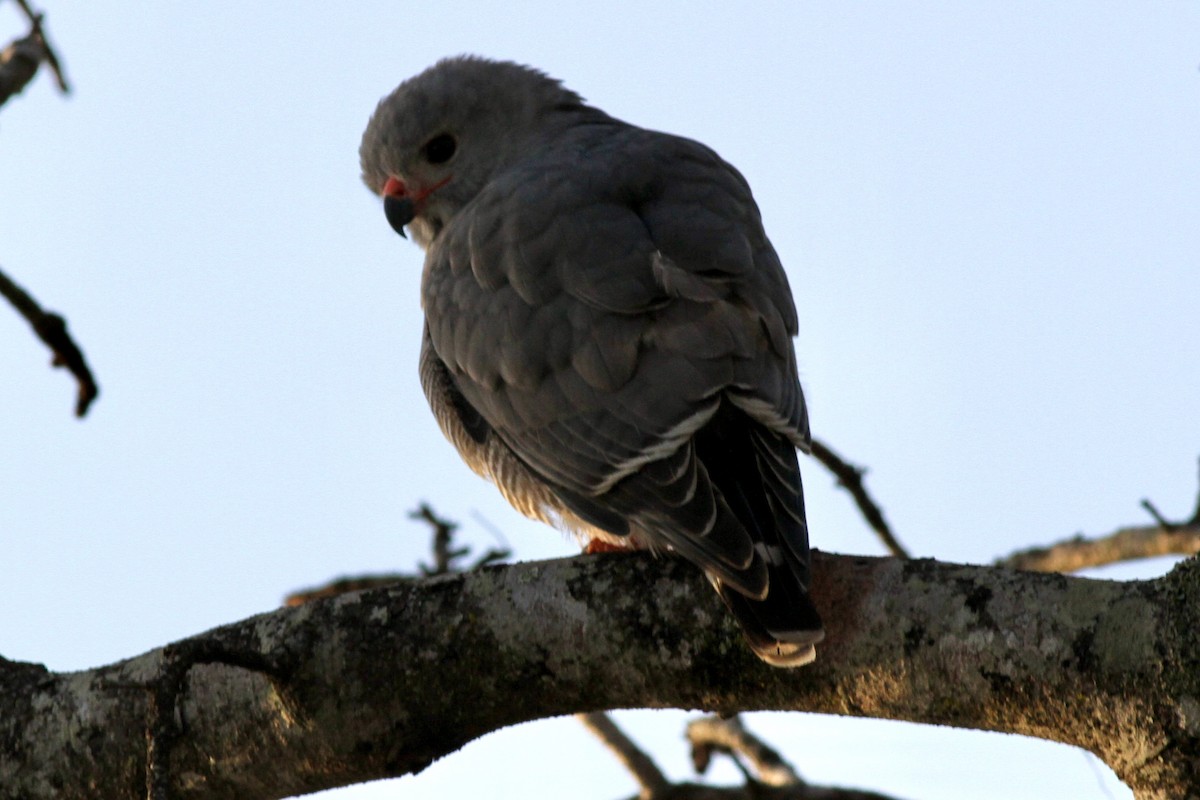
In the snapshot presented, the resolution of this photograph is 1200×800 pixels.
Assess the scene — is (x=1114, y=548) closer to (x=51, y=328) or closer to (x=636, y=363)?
(x=636, y=363)

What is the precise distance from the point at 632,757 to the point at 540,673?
2223 millimetres

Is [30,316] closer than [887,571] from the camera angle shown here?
No

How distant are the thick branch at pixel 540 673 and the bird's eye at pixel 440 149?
2.80m

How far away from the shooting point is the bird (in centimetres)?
317

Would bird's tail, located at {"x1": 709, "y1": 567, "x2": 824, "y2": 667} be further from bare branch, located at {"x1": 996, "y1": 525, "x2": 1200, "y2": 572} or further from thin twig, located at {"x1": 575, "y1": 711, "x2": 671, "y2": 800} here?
bare branch, located at {"x1": 996, "y1": 525, "x2": 1200, "y2": 572}

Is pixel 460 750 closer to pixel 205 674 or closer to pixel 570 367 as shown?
pixel 205 674

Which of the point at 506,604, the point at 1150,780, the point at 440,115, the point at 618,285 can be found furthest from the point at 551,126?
the point at 1150,780

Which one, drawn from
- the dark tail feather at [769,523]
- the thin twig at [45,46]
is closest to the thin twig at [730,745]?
the dark tail feather at [769,523]

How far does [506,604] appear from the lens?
2.90 metres

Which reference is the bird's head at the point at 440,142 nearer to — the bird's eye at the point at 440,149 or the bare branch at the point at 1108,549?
the bird's eye at the point at 440,149

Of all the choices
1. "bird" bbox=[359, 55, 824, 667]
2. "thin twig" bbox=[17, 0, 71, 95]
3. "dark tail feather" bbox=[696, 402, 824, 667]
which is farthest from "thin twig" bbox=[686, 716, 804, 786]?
"thin twig" bbox=[17, 0, 71, 95]

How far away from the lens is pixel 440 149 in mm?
→ 5484

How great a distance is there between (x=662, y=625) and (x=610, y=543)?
42.4 inches

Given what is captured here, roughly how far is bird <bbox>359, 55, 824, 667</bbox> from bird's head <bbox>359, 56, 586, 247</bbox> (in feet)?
1.57
